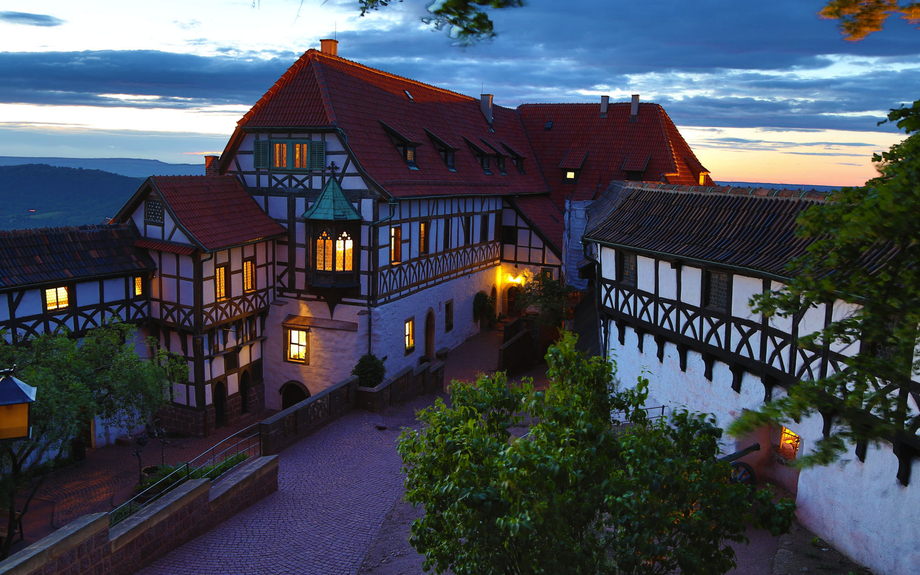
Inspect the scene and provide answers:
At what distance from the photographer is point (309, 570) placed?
12.0 metres

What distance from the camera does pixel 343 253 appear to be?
23125 millimetres

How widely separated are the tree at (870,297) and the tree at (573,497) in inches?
87.2

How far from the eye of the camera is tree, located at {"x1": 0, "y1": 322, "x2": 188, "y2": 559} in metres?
12.8

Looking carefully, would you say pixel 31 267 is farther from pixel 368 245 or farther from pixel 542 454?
pixel 542 454

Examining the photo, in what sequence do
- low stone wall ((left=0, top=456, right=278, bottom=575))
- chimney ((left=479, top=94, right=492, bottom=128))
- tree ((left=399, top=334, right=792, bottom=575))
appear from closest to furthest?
1. tree ((left=399, top=334, right=792, bottom=575))
2. low stone wall ((left=0, top=456, right=278, bottom=575))
3. chimney ((left=479, top=94, right=492, bottom=128))

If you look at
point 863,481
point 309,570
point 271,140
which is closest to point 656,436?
point 863,481

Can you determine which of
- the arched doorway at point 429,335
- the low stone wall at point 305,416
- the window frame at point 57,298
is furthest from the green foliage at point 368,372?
the window frame at point 57,298

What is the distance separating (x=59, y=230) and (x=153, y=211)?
2.48m

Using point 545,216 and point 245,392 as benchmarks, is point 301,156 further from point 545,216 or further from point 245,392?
point 545,216

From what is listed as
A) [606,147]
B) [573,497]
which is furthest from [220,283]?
[606,147]

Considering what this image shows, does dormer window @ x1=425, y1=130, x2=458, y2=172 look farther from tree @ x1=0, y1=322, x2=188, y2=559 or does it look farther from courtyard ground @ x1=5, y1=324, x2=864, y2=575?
tree @ x1=0, y1=322, x2=188, y2=559

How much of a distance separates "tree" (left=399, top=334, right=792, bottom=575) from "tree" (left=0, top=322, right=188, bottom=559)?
822cm

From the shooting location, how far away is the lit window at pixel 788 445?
14250 millimetres

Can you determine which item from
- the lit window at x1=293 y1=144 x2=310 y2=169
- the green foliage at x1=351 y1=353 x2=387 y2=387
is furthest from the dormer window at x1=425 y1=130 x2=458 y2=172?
the green foliage at x1=351 y1=353 x2=387 y2=387
